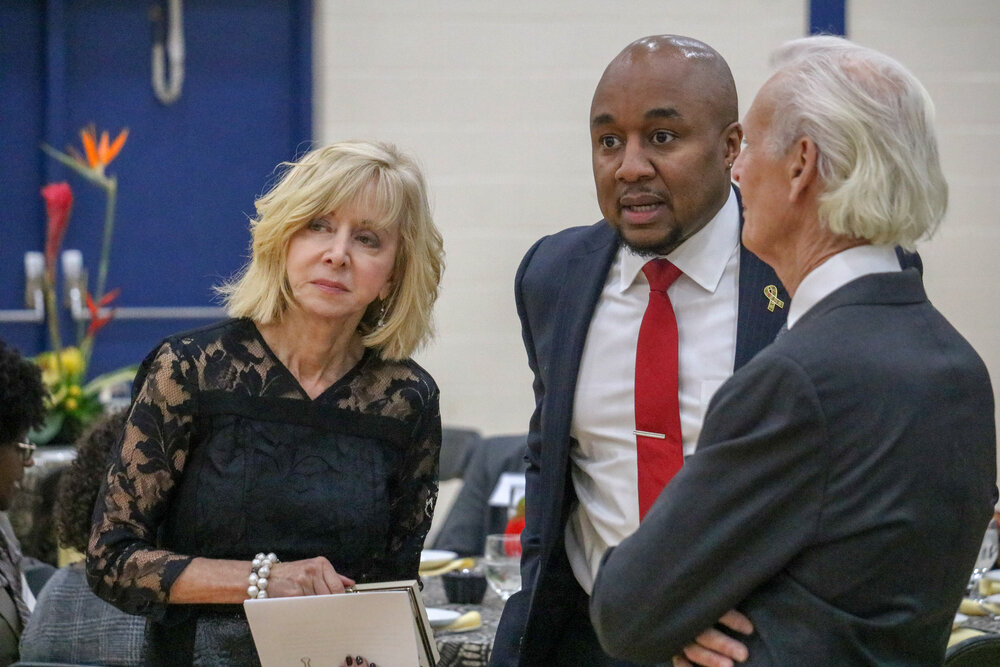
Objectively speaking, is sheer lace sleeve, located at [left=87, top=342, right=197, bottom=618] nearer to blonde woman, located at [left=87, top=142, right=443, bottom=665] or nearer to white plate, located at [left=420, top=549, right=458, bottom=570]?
blonde woman, located at [left=87, top=142, right=443, bottom=665]

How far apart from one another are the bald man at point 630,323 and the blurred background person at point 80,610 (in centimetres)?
68

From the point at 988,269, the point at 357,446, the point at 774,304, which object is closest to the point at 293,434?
the point at 357,446

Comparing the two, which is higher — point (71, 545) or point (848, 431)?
point (848, 431)

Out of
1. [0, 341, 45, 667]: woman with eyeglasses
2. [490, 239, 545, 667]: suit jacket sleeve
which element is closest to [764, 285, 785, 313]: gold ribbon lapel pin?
[490, 239, 545, 667]: suit jacket sleeve

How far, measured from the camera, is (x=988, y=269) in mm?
5117

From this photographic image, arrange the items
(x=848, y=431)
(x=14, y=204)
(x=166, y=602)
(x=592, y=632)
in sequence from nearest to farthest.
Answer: (x=848, y=431) < (x=166, y=602) < (x=592, y=632) < (x=14, y=204)

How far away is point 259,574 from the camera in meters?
1.80

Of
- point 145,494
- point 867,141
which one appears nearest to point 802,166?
point 867,141

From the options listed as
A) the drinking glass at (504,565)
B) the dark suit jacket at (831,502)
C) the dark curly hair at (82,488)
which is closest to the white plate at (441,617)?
the drinking glass at (504,565)

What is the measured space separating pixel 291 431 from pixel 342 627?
0.39m

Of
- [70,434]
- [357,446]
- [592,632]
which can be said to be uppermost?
[357,446]

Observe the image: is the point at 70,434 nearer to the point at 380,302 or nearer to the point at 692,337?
the point at 380,302

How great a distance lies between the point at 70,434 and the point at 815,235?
10.9 feet

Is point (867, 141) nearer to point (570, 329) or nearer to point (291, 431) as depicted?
point (570, 329)
